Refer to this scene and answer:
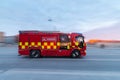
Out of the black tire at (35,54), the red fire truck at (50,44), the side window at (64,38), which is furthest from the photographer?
the side window at (64,38)

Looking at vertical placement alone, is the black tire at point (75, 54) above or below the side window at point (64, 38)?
below

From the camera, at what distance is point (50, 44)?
20.0m

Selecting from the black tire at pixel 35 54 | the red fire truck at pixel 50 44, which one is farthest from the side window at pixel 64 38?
the black tire at pixel 35 54

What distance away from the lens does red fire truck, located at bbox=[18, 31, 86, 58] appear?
65.1ft

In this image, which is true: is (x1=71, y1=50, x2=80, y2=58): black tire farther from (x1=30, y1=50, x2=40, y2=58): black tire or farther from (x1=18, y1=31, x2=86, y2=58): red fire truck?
(x1=30, y1=50, x2=40, y2=58): black tire

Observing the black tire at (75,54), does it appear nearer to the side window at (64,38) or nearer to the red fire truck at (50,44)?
the red fire truck at (50,44)

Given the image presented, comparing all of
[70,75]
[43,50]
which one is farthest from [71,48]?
[70,75]

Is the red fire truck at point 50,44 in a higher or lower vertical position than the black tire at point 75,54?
higher

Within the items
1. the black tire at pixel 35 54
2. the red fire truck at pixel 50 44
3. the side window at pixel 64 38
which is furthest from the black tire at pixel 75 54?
the black tire at pixel 35 54

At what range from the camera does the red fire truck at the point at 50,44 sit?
65.1 feet

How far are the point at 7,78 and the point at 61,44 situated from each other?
10.3m

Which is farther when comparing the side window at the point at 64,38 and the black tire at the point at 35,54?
the side window at the point at 64,38

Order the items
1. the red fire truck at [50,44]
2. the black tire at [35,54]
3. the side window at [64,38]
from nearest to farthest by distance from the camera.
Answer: the black tire at [35,54], the red fire truck at [50,44], the side window at [64,38]

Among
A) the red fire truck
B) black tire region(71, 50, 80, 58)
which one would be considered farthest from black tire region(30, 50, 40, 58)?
black tire region(71, 50, 80, 58)
